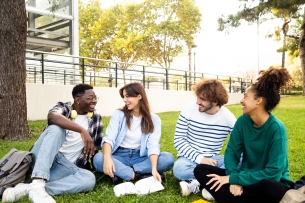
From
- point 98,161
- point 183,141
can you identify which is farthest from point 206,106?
point 98,161

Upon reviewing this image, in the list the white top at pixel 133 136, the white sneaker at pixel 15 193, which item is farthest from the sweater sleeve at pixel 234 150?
the white sneaker at pixel 15 193

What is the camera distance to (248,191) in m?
2.77

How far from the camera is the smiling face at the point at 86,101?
3404 mm

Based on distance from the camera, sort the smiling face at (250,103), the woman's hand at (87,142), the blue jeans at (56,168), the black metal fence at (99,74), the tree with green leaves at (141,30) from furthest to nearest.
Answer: the tree with green leaves at (141,30)
the black metal fence at (99,74)
the woman's hand at (87,142)
the blue jeans at (56,168)
the smiling face at (250,103)

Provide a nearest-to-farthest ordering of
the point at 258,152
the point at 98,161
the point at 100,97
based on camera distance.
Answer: the point at 258,152, the point at 98,161, the point at 100,97

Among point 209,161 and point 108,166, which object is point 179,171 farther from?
point 108,166

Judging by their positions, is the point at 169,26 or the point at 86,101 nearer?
the point at 86,101

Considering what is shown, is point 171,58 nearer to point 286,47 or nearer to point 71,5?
point 286,47

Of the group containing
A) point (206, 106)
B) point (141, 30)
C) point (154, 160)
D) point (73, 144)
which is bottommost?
point (154, 160)

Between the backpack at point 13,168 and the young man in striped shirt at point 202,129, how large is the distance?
1388mm

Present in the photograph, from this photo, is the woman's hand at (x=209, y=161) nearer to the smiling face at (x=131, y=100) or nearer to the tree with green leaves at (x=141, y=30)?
the smiling face at (x=131, y=100)

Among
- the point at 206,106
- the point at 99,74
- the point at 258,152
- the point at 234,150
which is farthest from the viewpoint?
the point at 99,74

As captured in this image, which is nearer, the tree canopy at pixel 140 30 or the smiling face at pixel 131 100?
the smiling face at pixel 131 100

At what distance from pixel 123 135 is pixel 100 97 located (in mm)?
8164
